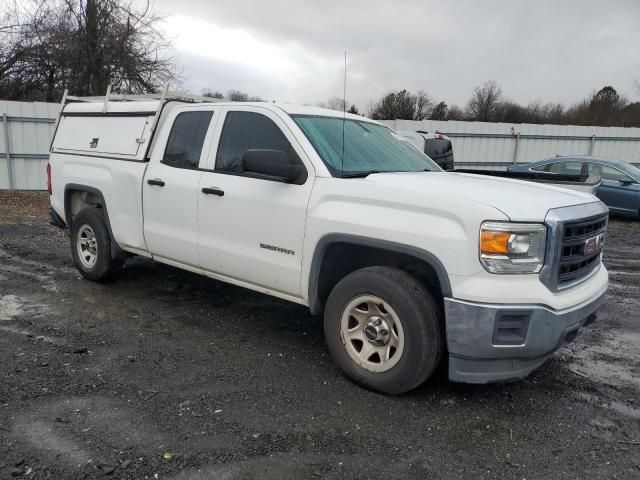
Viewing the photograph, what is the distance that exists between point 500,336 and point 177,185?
305cm

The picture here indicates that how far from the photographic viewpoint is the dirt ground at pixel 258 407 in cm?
278

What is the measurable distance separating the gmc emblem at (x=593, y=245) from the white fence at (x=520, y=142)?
13.6 meters

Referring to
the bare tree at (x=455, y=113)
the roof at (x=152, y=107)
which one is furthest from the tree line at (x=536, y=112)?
the roof at (x=152, y=107)

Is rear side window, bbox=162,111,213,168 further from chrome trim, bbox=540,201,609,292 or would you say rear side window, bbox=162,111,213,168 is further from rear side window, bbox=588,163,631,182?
rear side window, bbox=588,163,631,182

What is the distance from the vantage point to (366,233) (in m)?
3.44

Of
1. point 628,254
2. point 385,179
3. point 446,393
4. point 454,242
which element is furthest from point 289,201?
point 628,254

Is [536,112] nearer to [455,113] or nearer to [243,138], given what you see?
[455,113]

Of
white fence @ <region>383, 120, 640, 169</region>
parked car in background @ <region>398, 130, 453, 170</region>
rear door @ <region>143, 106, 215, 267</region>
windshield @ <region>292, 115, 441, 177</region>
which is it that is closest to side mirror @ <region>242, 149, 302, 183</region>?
windshield @ <region>292, 115, 441, 177</region>

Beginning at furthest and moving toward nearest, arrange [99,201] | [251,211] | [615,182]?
[615,182] → [99,201] → [251,211]

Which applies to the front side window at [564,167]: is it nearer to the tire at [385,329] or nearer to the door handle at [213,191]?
the door handle at [213,191]

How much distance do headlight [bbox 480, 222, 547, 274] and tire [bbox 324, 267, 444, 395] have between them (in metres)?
0.51

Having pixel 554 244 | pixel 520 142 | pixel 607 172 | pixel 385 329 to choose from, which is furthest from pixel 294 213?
pixel 520 142

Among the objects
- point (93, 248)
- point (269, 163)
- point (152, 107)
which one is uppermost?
point (152, 107)

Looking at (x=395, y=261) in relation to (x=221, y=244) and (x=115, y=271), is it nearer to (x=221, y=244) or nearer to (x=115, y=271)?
(x=221, y=244)
